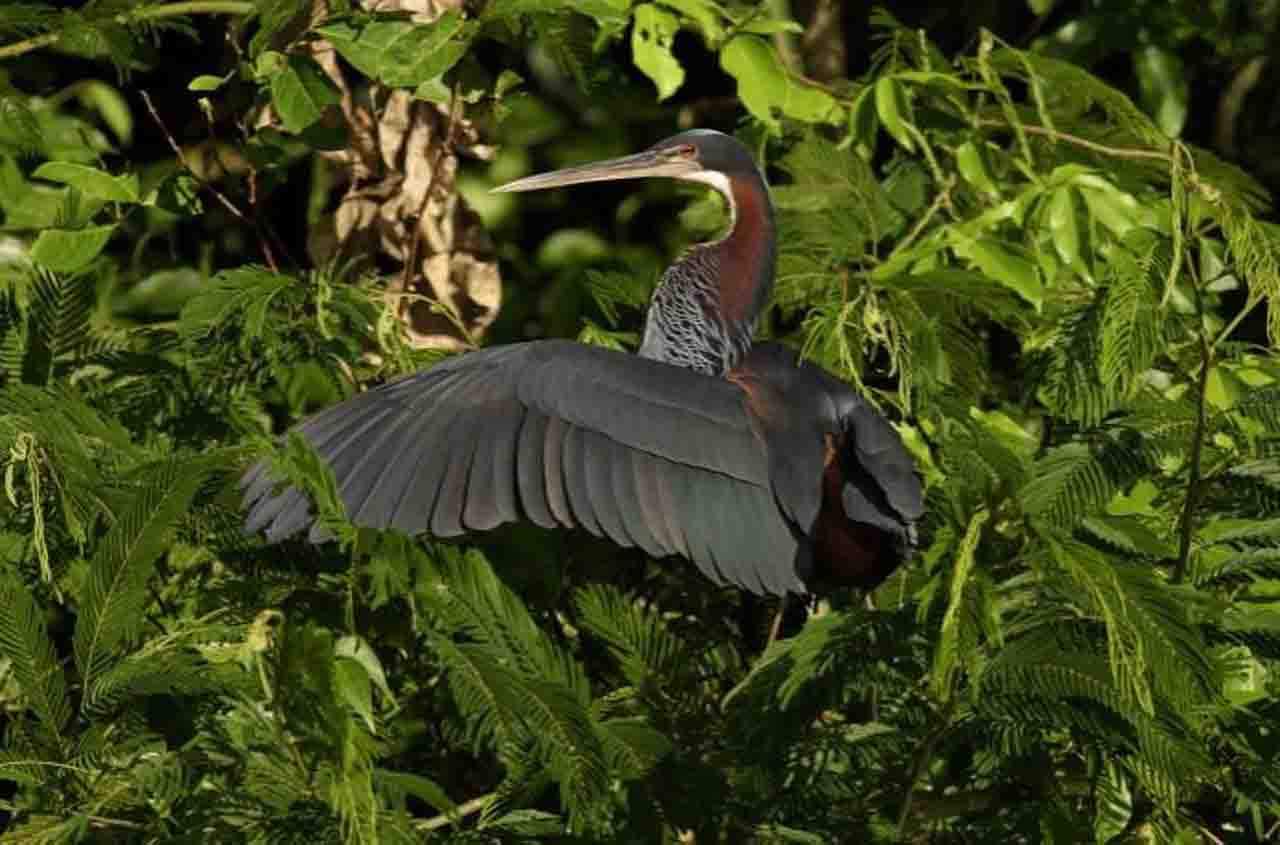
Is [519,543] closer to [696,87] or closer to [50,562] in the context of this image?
[50,562]

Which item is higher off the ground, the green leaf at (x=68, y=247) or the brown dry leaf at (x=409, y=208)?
the green leaf at (x=68, y=247)

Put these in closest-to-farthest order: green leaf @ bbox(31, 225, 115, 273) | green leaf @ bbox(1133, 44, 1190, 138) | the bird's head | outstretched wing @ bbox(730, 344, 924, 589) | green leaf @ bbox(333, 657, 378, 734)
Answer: green leaf @ bbox(333, 657, 378, 734), outstretched wing @ bbox(730, 344, 924, 589), green leaf @ bbox(31, 225, 115, 273), the bird's head, green leaf @ bbox(1133, 44, 1190, 138)

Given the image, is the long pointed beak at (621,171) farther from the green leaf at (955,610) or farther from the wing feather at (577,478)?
the green leaf at (955,610)

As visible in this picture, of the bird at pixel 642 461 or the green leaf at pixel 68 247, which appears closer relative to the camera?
the bird at pixel 642 461

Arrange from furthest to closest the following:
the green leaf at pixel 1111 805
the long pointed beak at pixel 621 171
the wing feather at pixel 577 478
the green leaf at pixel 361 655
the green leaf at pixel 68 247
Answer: the long pointed beak at pixel 621 171 < the green leaf at pixel 68 247 < the wing feather at pixel 577 478 < the green leaf at pixel 1111 805 < the green leaf at pixel 361 655

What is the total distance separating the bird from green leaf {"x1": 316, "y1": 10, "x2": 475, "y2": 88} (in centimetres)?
39

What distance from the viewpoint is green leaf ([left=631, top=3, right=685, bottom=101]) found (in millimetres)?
3160

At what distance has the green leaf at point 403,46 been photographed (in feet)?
9.81

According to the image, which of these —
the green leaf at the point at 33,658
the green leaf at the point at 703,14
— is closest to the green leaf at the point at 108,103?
the green leaf at the point at 703,14

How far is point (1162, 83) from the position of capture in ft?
13.8

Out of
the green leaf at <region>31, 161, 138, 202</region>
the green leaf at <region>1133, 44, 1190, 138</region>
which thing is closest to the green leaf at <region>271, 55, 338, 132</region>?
the green leaf at <region>31, 161, 138, 202</region>

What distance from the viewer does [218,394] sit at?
2.88m

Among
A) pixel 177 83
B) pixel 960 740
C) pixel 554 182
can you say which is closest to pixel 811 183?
pixel 554 182

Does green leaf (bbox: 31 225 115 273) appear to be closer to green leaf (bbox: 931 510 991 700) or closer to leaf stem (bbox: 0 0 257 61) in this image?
leaf stem (bbox: 0 0 257 61)
